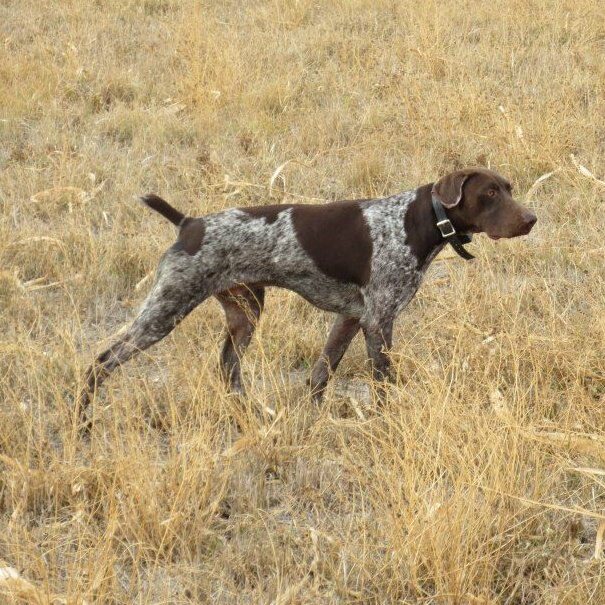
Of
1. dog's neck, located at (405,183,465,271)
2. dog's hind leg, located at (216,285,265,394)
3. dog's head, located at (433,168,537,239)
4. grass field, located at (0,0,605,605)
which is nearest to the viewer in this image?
grass field, located at (0,0,605,605)

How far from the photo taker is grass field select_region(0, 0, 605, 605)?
129 inches

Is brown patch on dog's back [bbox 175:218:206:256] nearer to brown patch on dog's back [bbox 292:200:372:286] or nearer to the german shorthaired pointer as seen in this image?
the german shorthaired pointer

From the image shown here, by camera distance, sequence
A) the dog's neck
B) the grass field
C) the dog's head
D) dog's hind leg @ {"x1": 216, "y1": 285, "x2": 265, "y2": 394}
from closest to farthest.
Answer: the grass field
the dog's head
the dog's neck
dog's hind leg @ {"x1": 216, "y1": 285, "x2": 265, "y2": 394}

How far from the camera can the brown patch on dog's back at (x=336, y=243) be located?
15.2ft

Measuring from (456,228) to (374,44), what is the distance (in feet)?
18.0

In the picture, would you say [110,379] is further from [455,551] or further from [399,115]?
[399,115]

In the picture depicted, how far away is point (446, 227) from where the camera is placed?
452cm

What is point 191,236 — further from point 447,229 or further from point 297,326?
point 447,229

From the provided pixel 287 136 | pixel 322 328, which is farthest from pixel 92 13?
pixel 322 328

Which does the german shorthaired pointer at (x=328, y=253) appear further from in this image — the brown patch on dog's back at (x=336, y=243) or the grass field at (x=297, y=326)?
the grass field at (x=297, y=326)

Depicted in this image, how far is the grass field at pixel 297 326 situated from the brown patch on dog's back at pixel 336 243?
0.45 m

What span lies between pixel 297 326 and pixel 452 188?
1.30 metres

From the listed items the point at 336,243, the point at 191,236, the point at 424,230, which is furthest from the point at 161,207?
the point at 424,230

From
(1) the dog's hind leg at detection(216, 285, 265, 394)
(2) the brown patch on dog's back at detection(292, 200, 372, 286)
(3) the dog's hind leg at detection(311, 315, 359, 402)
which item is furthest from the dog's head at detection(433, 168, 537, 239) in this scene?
(1) the dog's hind leg at detection(216, 285, 265, 394)
